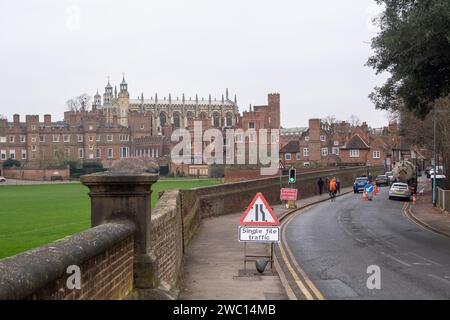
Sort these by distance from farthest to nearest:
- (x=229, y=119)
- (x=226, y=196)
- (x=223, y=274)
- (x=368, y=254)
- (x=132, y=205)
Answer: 1. (x=229, y=119)
2. (x=226, y=196)
3. (x=368, y=254)
4. (x=223, y=274)
5. (x=132, y=205)

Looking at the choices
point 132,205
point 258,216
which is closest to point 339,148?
point 258,216

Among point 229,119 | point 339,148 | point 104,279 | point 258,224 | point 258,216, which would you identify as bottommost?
point 258,224

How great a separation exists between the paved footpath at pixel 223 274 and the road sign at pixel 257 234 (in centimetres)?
97

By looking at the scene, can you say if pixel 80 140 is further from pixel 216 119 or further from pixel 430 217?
pixel 430 217

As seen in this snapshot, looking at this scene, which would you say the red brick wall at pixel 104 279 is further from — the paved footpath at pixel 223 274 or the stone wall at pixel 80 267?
the paved footpath at pixel 223 274

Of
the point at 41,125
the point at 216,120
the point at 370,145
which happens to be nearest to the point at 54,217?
the point at 370,145

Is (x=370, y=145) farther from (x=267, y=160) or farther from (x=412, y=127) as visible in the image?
(x=412, y=127)

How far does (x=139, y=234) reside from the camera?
30.5 feet

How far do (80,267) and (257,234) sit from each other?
430 inches

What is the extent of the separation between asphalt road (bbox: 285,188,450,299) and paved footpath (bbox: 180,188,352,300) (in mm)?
1201

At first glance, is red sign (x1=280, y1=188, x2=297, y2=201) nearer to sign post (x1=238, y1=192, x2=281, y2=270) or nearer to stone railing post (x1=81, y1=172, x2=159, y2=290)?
sign post (x1=238, y1=192, x2=281, y2=270)

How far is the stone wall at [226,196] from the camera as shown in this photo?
25.6 meters

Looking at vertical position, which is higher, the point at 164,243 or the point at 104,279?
the point at 104,279

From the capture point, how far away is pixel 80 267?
6379 mm
